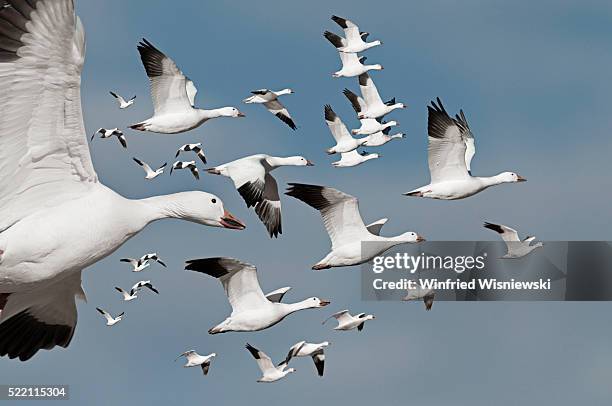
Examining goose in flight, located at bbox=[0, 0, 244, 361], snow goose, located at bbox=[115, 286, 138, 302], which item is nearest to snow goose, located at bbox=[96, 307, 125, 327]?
snow goose, located at bbox=[115, 286, 138, 302]

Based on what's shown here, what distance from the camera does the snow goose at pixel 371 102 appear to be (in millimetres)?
34122

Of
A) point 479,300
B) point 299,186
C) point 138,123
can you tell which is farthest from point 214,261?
point 479,300

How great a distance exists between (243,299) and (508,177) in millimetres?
6111

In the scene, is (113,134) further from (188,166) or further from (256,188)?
(256,188)

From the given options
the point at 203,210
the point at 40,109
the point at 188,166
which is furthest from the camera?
A: the point at 188,166

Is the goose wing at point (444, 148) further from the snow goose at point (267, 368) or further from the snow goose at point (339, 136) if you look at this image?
the snow goose at point (339, 136)

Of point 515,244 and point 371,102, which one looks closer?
point 515,244

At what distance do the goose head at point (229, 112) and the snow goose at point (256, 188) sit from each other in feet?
11.3

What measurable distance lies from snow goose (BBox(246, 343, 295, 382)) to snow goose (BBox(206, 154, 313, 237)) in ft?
13.8

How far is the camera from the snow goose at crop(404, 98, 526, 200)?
23172 millimetres

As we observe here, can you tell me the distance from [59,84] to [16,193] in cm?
113

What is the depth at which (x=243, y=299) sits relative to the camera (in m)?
23.3

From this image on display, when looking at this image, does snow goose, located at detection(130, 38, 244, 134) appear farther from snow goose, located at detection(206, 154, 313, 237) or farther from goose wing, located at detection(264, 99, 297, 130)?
goose wing, located at detection(264, 99, 297, 130)

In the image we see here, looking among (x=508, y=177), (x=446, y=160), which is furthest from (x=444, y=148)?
(x=508, y=177)
